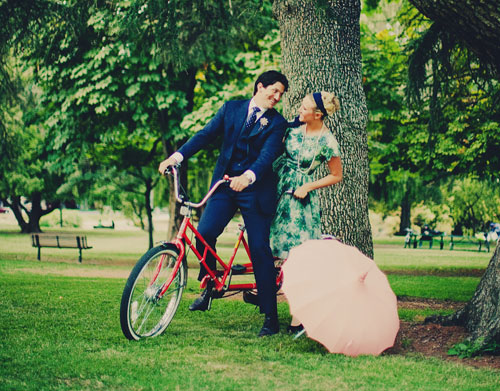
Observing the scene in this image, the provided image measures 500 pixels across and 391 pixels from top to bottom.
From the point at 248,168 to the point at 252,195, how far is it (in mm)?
234

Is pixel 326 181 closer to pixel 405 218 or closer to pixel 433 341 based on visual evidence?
pixel 433 341

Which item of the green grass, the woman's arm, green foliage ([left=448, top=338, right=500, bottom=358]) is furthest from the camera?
the woman's arm

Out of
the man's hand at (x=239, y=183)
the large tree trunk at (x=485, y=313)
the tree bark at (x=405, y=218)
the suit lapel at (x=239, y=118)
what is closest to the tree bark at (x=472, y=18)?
the suit lapel at (x=239, y=118)

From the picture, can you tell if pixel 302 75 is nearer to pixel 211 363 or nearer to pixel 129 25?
pixel 129 25

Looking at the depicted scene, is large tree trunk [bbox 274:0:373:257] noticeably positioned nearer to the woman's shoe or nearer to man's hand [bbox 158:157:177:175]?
the woman's shoe

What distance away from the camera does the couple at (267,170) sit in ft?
16.1

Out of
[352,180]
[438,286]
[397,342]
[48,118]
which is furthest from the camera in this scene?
[48,118]

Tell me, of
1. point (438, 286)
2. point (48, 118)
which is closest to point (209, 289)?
point (438, 286)

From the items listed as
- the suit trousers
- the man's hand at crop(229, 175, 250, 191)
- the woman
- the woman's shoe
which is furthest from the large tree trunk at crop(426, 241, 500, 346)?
the man's hand at crop(229, 175, 250, 191)

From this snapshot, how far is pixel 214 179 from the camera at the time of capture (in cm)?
495

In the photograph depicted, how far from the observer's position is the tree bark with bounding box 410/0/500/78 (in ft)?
14.8

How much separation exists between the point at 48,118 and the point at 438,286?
10.3 meters

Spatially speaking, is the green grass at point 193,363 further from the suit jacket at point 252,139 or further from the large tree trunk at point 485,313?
the suit jacket at point 252,139

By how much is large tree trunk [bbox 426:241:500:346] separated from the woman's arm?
1543 mm
